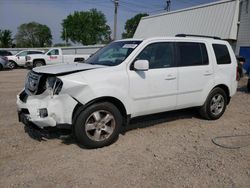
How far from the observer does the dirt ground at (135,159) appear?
336 cm

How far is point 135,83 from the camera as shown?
4477mm

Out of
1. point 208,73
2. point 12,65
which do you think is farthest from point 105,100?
point 12,65

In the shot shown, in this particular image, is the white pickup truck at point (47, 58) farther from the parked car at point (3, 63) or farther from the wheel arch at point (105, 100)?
the wheel arch at point (105, 100)

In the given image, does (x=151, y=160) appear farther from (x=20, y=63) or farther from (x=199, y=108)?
(x=20, y=63)

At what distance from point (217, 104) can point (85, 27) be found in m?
73.6

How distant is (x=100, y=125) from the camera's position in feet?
13.9

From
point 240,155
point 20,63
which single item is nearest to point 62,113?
point 240,155

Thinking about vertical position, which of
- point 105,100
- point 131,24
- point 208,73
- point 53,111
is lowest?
point 53,111

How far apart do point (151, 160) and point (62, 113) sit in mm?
1530

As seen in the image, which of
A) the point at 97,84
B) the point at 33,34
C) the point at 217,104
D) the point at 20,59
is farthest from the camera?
the point at 33,34

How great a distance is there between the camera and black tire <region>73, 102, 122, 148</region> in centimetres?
402

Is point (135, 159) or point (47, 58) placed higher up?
point (47, 58)

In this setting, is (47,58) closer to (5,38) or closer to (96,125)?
(96,125)

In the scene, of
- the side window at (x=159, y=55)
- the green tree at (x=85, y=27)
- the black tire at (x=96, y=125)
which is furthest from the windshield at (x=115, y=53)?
the green tree at (x=85, y=27)
